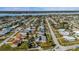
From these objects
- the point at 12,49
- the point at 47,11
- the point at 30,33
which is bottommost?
the point at 12,49

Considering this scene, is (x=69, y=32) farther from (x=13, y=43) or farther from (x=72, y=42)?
(x=13, y=43)

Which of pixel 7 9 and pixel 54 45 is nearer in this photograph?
pixel 54 45

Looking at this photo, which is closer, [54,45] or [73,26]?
[54,45]

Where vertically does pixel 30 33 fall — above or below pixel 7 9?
below
